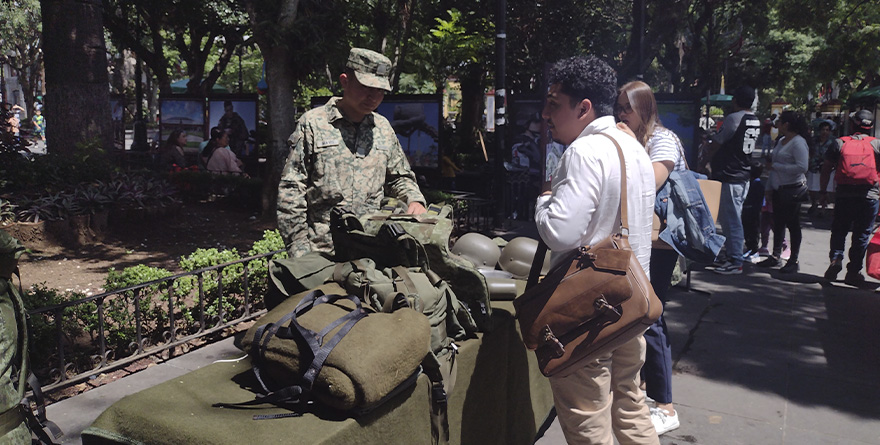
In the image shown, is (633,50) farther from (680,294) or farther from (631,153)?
(631,153)

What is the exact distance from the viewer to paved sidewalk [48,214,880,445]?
427cm

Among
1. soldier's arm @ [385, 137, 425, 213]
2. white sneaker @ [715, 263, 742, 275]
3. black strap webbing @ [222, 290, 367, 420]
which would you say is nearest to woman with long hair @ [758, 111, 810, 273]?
white sneaker @ [715, 263, 742, 275]

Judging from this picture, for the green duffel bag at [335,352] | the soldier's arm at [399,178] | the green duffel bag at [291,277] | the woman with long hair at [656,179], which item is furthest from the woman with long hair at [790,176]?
the green duffel bag at [335,352]

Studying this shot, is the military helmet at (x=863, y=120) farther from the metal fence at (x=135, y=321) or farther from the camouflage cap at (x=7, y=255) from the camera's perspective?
the camouflage cap at (x=7, y=255)

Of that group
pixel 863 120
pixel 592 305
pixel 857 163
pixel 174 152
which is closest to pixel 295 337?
pixel 592 305

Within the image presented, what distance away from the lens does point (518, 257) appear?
4117 millimetres

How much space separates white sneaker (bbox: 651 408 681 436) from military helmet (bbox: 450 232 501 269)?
1352 millimetres

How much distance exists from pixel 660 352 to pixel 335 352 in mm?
2410

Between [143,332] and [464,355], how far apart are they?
354cm

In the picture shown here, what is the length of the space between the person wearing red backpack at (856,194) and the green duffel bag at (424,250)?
264 inches

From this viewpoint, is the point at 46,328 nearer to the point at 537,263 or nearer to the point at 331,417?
the point at 331,417

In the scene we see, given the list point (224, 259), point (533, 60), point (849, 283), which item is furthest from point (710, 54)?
point (224, 259)

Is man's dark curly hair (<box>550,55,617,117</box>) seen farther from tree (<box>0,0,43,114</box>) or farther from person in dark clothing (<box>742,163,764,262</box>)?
tree (<box>0,0,43,114</box>)

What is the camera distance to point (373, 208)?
3955mm
